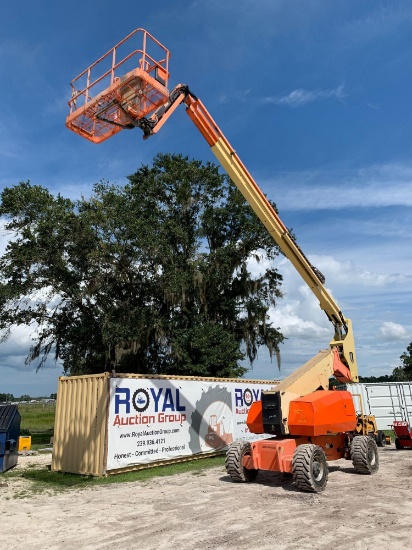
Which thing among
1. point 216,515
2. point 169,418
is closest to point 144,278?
point 169,418

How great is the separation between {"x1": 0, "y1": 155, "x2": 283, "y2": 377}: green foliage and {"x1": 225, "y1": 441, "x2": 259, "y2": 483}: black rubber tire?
10606 mm

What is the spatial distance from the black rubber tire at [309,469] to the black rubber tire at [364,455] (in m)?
1.89

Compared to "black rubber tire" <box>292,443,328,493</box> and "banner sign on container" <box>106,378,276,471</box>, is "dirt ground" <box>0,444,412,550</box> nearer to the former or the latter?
"black rubber tire" <box>292,443,328,493</box>

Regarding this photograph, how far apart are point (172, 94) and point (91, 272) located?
40.0 ft

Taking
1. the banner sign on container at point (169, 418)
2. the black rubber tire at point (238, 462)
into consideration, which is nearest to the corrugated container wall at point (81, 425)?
the banner sign on container at point (169, 418)

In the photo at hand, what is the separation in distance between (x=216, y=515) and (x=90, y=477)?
17.6 feet

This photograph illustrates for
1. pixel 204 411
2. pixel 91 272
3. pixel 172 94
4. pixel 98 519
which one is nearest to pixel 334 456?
pixel 204 411

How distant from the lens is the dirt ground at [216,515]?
6.08 meters

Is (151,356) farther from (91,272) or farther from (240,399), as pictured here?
(240,399)

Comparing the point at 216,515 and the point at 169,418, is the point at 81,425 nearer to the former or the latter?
the point at 169,418

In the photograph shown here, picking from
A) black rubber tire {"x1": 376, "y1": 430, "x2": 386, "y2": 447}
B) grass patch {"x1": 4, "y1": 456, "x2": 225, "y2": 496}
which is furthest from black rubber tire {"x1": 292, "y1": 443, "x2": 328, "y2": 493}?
black rubber tire {"x1": 376, "y1": 430, "x2": 386, "y2": 447}

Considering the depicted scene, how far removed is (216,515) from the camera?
743 cm

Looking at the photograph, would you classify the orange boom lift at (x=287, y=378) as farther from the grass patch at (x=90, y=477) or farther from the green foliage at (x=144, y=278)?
the green foliage at (x=144, y=278)

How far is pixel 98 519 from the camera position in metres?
7.39
